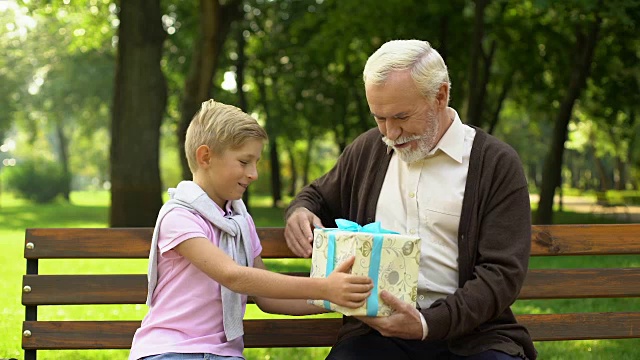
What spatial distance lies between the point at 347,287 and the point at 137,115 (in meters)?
12.6

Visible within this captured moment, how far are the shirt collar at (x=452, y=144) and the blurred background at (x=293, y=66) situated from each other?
10.6 metres

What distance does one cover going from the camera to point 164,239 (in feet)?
12.2

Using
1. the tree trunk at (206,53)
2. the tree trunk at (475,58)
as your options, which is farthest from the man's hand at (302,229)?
the tree trunk at (475,58)

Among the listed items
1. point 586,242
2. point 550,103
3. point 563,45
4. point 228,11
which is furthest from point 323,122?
point 586,242

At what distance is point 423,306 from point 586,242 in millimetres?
1257

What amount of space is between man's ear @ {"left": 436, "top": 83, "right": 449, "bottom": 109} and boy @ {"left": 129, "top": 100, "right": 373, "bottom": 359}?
70 cm

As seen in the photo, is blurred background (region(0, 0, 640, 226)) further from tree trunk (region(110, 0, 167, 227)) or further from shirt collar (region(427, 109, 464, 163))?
shirt collar (region(427, 109, 464, 163))

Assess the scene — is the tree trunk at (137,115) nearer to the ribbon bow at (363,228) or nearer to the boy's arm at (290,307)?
the boy's arm at (290,307)

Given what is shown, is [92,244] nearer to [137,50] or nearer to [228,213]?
[228,213]

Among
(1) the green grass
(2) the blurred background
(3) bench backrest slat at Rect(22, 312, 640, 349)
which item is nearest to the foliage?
(2) the blurred background

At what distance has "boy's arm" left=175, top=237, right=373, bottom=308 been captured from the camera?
337 cm

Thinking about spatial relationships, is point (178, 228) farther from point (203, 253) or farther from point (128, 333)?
point (128, 333)

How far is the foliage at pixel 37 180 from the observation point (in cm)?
4216

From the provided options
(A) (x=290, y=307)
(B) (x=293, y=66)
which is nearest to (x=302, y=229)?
(A) (x=290, y=307)
